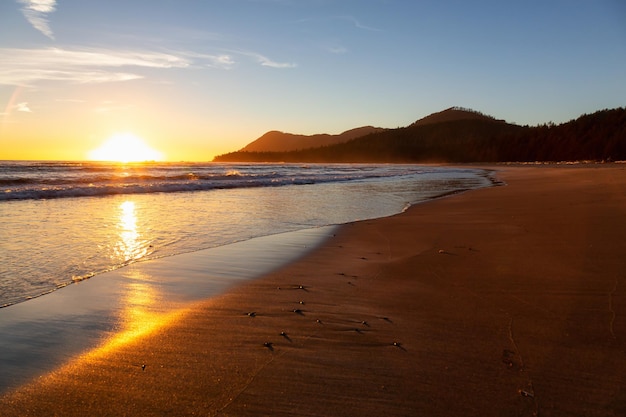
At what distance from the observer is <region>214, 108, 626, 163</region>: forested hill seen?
186 ft

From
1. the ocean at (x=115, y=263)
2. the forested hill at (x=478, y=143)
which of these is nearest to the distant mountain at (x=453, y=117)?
the forested hill at (x=478, y=143)

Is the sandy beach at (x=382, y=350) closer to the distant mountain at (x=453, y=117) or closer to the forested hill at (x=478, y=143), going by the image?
the forested hill at (x=478, y=143)

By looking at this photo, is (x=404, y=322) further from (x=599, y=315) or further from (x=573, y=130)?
(x=573, y=130)

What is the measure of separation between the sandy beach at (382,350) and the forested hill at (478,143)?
2281 inches

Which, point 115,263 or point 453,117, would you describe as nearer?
point 115,263

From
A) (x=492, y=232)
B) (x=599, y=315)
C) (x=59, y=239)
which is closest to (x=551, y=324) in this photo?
(x=599, y=315)

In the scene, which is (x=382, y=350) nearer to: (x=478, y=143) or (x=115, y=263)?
(x=115, y=263)

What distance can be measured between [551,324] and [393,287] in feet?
5.13

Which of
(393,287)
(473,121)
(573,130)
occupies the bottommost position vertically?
(393,287)

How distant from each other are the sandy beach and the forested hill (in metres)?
57.9

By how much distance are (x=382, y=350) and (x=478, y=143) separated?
94.5 metres

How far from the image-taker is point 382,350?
2889 mm

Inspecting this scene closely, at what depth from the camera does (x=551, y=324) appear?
321cm

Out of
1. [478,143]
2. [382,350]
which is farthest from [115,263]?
[478,143]
